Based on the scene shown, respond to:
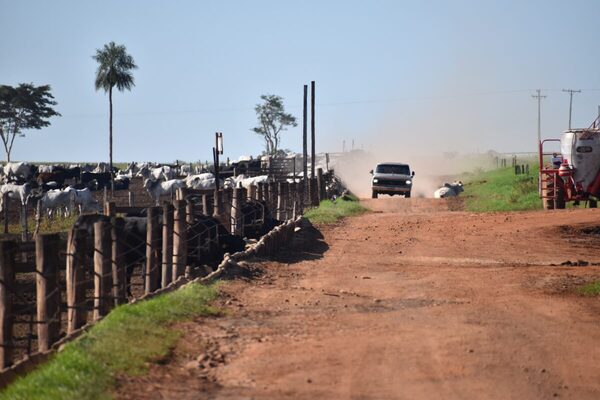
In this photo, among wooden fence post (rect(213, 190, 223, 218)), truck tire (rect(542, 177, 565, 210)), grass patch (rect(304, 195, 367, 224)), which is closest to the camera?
wooden fence post (rect(213, 190, 223, 218))

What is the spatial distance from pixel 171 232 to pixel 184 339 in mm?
6010

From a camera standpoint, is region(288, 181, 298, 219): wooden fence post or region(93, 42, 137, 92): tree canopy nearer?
region(288, 181, 298, 219): wooden fence post

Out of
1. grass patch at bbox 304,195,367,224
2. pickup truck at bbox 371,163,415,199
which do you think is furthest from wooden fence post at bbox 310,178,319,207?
pickup truck at bbox 371,163,415,199

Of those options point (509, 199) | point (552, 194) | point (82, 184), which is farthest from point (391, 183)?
point (552, 194)

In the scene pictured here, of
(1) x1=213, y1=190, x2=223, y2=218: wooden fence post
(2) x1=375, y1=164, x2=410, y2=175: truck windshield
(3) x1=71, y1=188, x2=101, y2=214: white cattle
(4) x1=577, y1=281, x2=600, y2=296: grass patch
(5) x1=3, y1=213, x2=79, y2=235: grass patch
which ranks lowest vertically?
(5) x1=3, y1=213, x2=79, y2=235: grass patch

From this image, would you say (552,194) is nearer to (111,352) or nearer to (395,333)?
(395,333)

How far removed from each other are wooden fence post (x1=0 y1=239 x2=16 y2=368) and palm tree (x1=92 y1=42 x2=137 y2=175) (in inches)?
2033

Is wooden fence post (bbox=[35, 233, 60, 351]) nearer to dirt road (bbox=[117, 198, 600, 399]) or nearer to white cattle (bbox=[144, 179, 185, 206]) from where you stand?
dirt road (bbox=[117, 198, 600, 399])

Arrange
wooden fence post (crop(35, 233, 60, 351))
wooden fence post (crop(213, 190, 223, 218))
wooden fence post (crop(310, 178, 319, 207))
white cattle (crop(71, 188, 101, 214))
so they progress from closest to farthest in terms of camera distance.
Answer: wooden fence post (crop(35, 233, 60, 351)) → wooden fence post (crop(213, 190, 223, 218)) → wooden fence post (crop(310, 178, 319, 207)) → white cattle (crop(71, 188, 101, 214))

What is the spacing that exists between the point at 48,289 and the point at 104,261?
→ 47.8 inches

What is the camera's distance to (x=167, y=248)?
1722 centimetres

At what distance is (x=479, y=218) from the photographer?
107ft

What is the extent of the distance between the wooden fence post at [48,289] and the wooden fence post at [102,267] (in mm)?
697

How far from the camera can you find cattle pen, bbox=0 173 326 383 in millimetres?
13273
